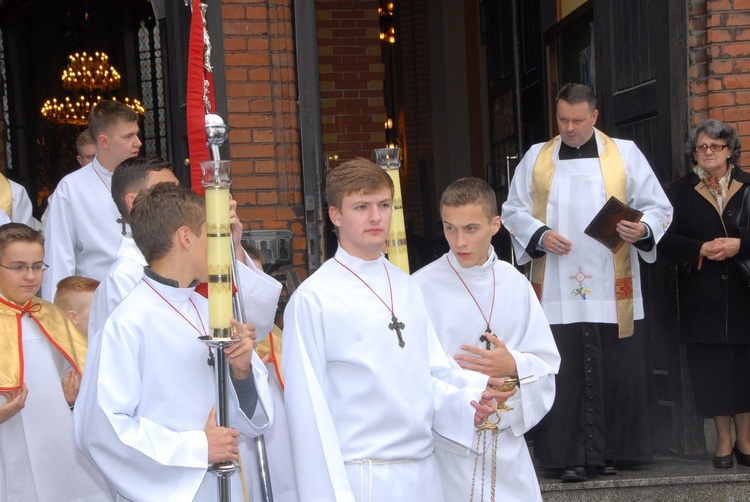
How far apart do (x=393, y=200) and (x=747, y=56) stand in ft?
11.7

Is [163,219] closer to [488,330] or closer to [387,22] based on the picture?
[488,330]

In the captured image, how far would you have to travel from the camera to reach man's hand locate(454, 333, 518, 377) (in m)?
4.09

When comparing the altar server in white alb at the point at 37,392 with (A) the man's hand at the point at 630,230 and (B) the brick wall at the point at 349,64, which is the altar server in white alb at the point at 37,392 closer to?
(A) the man's hand at the point at 630,230

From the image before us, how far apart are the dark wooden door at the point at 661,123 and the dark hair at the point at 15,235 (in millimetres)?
3641

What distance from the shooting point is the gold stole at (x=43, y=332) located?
4.19 meters

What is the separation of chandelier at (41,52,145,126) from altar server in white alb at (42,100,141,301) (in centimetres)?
987

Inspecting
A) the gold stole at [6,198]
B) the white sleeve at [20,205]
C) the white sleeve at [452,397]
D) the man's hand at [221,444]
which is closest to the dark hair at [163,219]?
the man's hand at [221,444]

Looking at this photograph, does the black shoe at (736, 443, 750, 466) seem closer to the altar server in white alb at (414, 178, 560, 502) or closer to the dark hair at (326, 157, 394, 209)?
the altar server in white alb at (414, 178, 560, 502)

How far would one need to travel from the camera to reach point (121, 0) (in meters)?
17.6

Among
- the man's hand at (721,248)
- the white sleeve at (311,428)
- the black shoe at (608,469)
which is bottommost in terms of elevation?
the black shoe at (608,469)

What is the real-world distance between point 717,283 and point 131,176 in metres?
3.40

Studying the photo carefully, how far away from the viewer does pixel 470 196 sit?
427 cm

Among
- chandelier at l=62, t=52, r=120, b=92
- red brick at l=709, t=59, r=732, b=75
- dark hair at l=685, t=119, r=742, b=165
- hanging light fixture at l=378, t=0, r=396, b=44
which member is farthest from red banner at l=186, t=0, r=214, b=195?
chandelier at l=62, t=52, r=120, b=92

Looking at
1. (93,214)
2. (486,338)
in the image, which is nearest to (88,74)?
(93,214)
